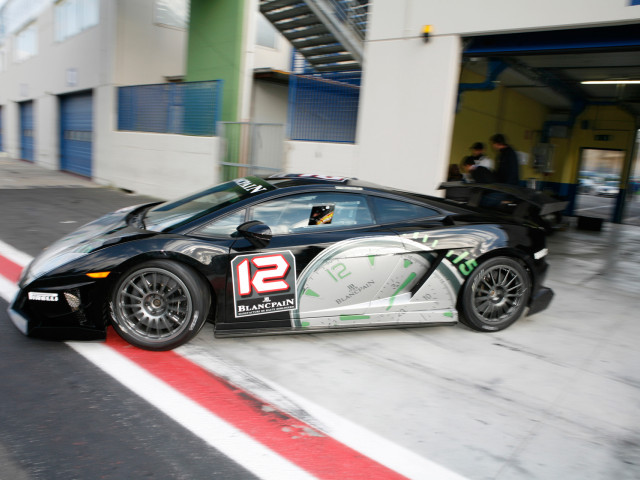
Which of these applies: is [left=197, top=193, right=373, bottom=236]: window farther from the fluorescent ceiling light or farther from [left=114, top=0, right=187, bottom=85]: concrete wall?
[left=114, top=0, right=187, bottom=85]: concrete wall

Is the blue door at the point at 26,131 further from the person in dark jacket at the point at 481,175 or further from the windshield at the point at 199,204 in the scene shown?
the windshield at the point at 199,204

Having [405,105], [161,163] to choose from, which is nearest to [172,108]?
[161,163]

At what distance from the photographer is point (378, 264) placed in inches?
150

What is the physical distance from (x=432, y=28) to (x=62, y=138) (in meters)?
16.7

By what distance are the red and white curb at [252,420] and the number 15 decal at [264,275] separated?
0.55 metres

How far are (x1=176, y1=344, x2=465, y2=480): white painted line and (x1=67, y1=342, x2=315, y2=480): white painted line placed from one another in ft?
1.15

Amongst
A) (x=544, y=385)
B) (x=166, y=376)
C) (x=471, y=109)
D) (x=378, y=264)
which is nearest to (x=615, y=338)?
(x=544, y=385)

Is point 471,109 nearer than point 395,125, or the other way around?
point 395,125

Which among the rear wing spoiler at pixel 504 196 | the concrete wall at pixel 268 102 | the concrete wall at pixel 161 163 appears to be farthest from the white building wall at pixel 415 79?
the concrete wall at pixel 268 102

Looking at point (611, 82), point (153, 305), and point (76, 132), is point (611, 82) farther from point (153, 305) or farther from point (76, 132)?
point (76, 132)

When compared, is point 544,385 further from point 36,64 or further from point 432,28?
point 36,64

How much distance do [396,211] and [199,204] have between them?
5.15ft

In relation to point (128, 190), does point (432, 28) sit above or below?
above

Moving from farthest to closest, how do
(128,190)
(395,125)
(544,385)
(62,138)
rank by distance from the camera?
→ (62,138) → (128,190) → (395,125) → (544,385)
